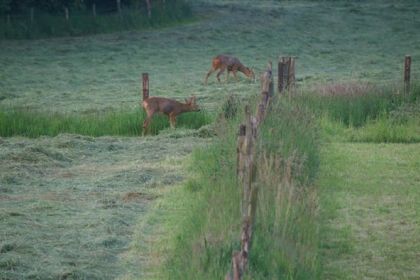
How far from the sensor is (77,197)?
1312 cm

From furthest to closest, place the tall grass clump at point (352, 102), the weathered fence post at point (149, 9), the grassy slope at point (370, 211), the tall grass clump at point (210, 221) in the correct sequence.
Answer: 1. the weathered fence post at point (149, 9)
2. the tall grass clump at point (352, 102)
3. the grassy slope at point (370, 211)
4. the tall grass clump at point (210, 221)

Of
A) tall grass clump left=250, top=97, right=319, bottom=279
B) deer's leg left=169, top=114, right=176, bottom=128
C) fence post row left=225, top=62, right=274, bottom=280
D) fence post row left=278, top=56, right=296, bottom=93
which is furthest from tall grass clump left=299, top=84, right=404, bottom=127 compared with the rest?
fence post row left=225, top=62, right=274, bottom=280

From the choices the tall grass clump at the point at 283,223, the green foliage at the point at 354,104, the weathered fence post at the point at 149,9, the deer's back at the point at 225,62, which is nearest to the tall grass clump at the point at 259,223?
the tall grass clump at the point at 283,223

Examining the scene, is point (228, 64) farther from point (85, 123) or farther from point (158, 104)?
point (85, 123)

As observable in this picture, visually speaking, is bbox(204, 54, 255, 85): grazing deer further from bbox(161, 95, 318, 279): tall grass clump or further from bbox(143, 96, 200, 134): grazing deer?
bbox(161, 95, 318, 279): tall grass clump

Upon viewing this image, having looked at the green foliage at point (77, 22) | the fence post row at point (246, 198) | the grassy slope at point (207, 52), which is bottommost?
the grassy slope at point (207, 52)

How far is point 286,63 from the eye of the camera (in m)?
18.2

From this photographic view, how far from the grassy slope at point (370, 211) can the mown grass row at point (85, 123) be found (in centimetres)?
378

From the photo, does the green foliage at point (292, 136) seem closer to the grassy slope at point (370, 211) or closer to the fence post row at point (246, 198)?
the grassy slope at point (370, 211)

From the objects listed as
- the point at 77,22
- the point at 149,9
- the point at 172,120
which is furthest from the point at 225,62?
the point at 149,9

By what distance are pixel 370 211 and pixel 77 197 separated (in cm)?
360

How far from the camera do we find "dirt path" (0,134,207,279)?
9.91 metres

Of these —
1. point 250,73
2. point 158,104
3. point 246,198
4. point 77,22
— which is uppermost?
point 246,198

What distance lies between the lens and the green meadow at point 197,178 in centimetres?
952
